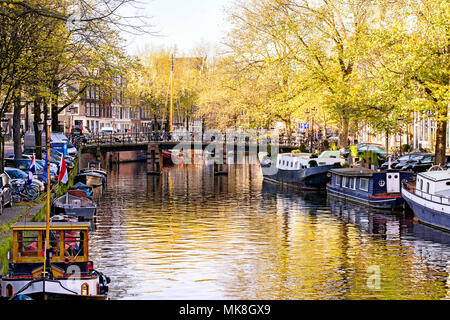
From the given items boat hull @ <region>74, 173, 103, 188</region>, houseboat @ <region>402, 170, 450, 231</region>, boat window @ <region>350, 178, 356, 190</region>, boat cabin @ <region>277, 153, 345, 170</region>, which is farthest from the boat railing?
boat hull @ <region>74, 173, 103, 188</region>

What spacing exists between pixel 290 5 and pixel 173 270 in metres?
34.5

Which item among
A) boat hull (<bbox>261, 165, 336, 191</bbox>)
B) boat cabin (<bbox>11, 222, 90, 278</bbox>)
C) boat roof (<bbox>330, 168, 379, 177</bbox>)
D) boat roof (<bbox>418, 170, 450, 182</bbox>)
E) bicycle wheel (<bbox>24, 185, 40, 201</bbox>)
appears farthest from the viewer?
boat hull (<bbox>261, 165, 336, 191</bbox>)

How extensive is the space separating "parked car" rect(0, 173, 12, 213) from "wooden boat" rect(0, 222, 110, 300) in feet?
35.7

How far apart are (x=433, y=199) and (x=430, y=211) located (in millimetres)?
978

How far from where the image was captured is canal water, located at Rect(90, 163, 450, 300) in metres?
27.7

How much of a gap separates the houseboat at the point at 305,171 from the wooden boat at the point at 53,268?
41.0m

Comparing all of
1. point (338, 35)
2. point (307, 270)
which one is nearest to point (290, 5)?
point (338, 35)

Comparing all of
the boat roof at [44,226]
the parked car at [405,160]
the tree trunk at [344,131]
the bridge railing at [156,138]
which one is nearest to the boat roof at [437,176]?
the tree trunk at [344,131]

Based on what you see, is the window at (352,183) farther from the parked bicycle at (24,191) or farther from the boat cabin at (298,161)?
the parked bicycle at (24,191)

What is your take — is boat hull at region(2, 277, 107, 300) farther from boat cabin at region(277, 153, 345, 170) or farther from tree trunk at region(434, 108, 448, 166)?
boat cabin at region(277, 153, 345, 170)

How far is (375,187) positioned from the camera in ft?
169

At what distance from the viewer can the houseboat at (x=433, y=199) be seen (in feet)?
126
